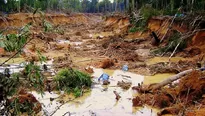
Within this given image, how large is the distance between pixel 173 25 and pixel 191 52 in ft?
10.1

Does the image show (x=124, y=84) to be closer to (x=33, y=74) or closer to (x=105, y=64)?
(x=105, y=64)

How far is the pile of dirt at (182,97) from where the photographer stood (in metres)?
6.93

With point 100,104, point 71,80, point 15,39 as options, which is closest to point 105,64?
point 71,80

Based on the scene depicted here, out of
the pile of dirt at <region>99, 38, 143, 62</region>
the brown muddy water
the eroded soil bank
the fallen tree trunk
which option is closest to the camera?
the eroded soil bank

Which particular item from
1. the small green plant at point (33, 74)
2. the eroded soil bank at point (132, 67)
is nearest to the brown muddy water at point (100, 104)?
the eroded soil bank at point (132, 67)

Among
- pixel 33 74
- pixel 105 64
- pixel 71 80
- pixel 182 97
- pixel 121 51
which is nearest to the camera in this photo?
pixel 33 74

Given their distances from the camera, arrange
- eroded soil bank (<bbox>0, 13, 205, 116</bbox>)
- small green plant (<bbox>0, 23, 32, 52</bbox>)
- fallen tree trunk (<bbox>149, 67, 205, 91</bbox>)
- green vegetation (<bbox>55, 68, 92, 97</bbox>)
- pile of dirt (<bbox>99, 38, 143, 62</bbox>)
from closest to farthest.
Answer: small green plant (<bbox>0, 23, 32, 52</bbox>)
eroded soil bank (<bbox>0, 13, 205, 116</bbox>)
fallen tree trunk (<bbox>149, 67, 205, 91</bbox>)
green vegetation (<bbox>55, 68, 92, 97</bbox>)
pile of dirt (<bbox>99, 38, 143, 62</bbox>)

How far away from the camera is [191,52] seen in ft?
50.0

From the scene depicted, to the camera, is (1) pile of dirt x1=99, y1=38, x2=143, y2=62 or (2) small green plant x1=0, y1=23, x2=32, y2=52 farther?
(1) pile of dirt x1=99, y1=38, x2=143, y2=62

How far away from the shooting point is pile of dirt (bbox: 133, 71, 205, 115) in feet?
22.7

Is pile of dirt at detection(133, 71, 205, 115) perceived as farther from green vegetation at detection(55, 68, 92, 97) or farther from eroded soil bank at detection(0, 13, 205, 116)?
green vegetation at detection(55, 68, 92, 97)

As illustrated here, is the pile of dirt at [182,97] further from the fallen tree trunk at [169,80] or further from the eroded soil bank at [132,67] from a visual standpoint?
the fallen tree trunk at [169,80]

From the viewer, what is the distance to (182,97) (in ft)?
24.4

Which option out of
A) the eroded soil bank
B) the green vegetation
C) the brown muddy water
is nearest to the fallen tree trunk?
the eroded soil bank
